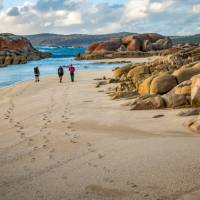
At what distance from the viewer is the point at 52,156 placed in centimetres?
851

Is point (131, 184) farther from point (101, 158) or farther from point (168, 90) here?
point (168, 90)

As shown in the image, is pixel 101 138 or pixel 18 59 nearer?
pixel 101 138

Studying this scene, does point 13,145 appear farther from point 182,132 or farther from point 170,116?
point 170,116

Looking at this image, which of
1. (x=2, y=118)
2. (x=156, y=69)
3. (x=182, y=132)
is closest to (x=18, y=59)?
(x=156, y=69)

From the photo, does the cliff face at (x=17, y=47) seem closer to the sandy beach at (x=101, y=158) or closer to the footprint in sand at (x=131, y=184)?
the sandy beach at (x=101, y=158)

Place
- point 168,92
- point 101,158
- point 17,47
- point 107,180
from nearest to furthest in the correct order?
point 107,180 < point 101,158 < point 168,92 < point 17,47

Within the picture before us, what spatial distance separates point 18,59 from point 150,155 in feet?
295

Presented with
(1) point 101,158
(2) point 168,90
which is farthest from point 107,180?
(2) point 168,90

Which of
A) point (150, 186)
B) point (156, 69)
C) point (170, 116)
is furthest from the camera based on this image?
point (156, 69)

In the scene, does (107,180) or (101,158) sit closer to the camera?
(107,180)

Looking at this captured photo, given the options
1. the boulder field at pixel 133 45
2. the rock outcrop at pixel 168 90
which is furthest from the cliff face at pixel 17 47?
the rock outcrop at pixel 168 90

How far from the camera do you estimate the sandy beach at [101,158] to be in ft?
20.6

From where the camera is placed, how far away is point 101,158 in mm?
8047

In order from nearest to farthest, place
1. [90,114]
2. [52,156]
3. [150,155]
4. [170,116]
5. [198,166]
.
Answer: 1. [198,166]
2. [150,155]
3. [52,156]
4. [170,116]
5. [90,114]
